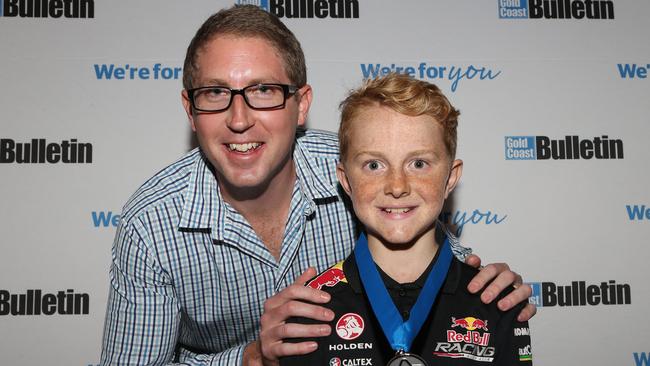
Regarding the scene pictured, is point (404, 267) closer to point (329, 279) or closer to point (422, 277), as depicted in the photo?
point (422, 277)

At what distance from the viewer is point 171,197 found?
152 cm

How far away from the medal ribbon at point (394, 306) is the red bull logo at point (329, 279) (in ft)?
0.25

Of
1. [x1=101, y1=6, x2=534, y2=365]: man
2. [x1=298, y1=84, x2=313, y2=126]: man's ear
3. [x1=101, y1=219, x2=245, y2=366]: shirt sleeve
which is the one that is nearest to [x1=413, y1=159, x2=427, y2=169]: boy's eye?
[x1=101, y1=6, x2=534, y2=365]: man

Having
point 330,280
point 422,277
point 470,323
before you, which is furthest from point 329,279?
point 470,323

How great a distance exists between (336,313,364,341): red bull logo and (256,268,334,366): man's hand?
0.10ft

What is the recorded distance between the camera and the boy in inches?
43.7

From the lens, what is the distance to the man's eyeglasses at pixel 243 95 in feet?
4.54

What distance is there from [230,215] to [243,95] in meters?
0.38

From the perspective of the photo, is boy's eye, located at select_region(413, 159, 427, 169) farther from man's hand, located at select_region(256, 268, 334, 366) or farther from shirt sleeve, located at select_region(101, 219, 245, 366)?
shirt sleeve, located at select_region(101, 219, 245, 366)

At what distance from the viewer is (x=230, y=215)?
60.2 inches

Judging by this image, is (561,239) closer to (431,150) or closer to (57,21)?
(431,150)

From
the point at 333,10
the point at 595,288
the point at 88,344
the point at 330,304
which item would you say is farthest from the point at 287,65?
the point at 595,288

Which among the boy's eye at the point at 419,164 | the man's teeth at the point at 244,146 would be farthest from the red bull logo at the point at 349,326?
the man's teeth at the point at 244,146

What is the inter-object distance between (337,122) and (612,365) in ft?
5.73
